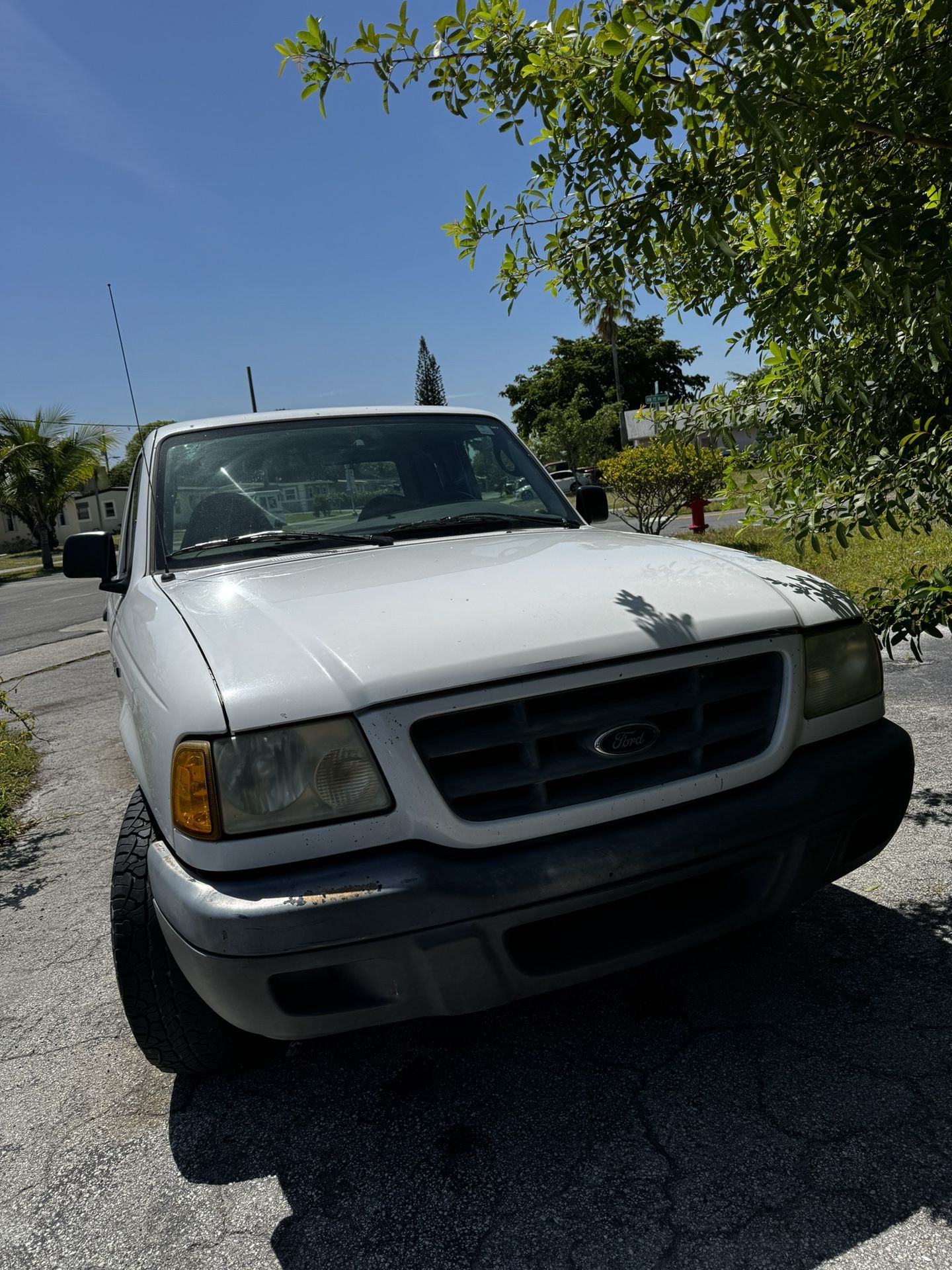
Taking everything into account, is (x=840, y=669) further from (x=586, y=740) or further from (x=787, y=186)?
(x=787, y=186)

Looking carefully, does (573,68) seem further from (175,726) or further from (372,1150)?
(372,1150)

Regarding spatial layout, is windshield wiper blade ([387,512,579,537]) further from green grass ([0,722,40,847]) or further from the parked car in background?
green grass ([0,722,40,847])

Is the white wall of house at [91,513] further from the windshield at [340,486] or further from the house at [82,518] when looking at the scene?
the windshield at [340,486]

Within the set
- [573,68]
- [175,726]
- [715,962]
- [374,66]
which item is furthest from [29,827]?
[573,68]

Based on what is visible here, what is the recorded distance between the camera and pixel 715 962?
284cm

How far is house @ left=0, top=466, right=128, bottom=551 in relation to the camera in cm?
4981

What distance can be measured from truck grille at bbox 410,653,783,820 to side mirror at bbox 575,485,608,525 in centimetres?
199

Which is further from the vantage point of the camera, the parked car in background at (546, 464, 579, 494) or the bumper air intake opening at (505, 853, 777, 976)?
the parked car in background at (546, 464, 579, 494)

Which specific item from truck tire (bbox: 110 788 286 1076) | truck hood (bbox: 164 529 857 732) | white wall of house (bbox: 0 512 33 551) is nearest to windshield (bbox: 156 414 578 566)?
truck hood (bbox: 164 529 857 732)

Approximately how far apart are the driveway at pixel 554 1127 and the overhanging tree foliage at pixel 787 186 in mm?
1538

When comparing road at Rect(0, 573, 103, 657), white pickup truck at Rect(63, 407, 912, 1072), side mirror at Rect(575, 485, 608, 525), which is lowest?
road at Rect(0, 573, 103, 657)

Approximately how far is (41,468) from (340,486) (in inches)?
1293

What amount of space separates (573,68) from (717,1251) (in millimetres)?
2788

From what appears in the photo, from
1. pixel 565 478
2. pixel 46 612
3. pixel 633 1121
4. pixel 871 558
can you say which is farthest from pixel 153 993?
pixel 565 478
